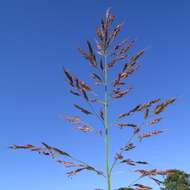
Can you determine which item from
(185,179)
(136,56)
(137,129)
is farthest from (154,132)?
(185,179)

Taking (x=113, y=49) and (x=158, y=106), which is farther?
(x=113, y=49)

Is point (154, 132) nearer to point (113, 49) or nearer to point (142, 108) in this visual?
point (142, 108)

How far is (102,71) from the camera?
423 centimetres

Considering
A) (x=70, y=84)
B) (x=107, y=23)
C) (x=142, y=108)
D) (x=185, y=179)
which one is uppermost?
(x=185, y=179)

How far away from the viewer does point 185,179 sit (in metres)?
98.8

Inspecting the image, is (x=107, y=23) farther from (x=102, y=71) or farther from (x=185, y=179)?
(x=185, y=179)

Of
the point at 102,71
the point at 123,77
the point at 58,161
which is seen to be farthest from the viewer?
the point at 102,71

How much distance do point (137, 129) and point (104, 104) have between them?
0.44 meters

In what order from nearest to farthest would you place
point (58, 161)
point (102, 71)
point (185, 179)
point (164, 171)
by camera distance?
point (164, 171)
point (58, 161)
point (102, 71)
point (185, 179)

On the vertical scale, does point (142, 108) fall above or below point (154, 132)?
above

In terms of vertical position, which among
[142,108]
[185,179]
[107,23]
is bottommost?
[142,108]

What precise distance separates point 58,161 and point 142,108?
99 cm

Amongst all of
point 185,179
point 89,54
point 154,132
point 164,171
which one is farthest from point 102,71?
point 185,179

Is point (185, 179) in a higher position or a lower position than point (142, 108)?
higher
